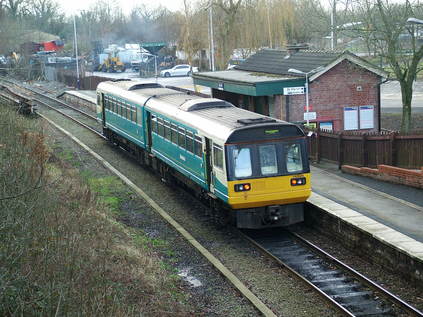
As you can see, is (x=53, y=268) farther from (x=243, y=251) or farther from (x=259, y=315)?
(x=243, y=251)

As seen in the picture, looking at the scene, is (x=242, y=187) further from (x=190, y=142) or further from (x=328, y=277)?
(x=190, y=142)

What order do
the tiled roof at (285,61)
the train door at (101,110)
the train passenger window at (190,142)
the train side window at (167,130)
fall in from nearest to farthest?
the train passenger window at (190,142) → the train side window at (167,130) → the tiled roof at (285,61) → the train door at (101,110)

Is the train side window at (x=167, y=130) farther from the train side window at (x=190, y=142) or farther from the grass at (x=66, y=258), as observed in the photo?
the grass at (x=66, y=258)

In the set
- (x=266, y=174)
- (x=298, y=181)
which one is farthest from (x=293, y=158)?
(x=266, y=174)

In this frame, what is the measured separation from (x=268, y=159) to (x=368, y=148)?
312 inches

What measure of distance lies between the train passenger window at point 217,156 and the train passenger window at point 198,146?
Result: 0.98 metres

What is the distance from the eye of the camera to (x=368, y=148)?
70.6 feet

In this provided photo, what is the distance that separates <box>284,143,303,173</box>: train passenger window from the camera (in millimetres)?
14672

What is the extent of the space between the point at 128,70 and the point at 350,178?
64.4 metres

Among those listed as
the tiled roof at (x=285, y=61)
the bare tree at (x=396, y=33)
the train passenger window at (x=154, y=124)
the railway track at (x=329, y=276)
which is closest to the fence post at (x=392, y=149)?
the bare tree at (x=396, y=33)

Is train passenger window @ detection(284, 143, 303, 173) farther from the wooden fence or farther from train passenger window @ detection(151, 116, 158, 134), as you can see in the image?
train passenger window @ detection(151, 116, 158, 134)

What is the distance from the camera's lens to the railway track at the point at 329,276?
35.8ft

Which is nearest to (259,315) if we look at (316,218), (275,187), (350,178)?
(275,187)

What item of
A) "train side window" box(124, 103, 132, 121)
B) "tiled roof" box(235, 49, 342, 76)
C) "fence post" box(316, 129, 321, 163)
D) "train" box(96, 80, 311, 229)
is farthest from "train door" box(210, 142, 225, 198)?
"tiled roof" box(235, 49, 342, 76)
